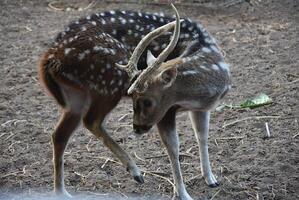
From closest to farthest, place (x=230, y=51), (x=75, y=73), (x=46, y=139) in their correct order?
(x=75, y=73)
(x=46, y=139)
(x=230, y=51)

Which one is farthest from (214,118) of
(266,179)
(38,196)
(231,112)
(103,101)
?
(38,196)

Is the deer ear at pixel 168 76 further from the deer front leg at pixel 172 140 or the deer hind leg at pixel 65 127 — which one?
the deer hind leg at pixel 65 127

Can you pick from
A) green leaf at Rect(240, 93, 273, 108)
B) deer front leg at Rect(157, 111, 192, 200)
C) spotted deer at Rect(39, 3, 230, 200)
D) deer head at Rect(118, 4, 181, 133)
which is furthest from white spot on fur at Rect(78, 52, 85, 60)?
green leaf at Rect(240, 93, 273, 108)

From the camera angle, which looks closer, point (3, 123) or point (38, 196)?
point (38, 196)

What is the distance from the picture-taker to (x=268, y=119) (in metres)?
5.51

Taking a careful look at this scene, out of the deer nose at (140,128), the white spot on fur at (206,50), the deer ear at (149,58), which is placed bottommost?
the deer nose at (140,128)

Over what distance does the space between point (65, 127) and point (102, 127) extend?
292 mm

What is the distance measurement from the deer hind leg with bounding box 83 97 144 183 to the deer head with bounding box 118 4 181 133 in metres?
0.28

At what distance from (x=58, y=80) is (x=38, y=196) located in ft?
2.80

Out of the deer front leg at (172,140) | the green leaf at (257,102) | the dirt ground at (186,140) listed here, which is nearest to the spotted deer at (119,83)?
the deer front leg at (172,140)

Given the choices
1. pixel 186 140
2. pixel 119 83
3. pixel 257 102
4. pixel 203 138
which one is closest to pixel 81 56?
pixel 119 83

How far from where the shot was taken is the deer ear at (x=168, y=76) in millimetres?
4133

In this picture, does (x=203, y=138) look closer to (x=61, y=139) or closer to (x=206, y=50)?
(x=206, y=50)

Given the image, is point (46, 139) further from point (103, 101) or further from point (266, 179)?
point (266, 179)
